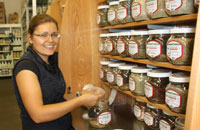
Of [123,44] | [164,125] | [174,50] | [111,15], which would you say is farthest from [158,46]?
[111,15]

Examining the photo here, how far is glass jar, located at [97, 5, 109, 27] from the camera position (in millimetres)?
1640

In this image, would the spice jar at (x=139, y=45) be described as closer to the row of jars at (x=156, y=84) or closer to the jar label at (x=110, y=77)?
the row of jars at (x=156, y=84)

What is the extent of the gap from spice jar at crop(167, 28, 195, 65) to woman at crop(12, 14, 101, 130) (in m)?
0.66

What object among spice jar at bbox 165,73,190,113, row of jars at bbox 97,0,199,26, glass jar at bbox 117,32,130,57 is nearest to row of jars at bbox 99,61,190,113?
spice jar at bbox 165,73,190,113

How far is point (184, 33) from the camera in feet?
3.02

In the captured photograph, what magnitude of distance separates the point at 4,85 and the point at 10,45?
74.2 inches

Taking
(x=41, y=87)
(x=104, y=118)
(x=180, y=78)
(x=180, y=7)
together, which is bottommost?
(x=104, y=118)

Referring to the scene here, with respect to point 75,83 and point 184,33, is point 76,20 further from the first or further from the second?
point 184,33

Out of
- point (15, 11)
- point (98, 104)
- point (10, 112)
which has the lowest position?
point (10, 112)

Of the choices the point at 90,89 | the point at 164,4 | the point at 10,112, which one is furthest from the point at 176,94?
the point at 10,112

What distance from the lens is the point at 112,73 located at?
5.18 feet

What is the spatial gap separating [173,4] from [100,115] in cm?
90

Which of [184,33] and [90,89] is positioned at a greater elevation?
[184,33]

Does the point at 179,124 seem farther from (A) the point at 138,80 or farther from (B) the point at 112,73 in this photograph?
(B) the point at 112,73
